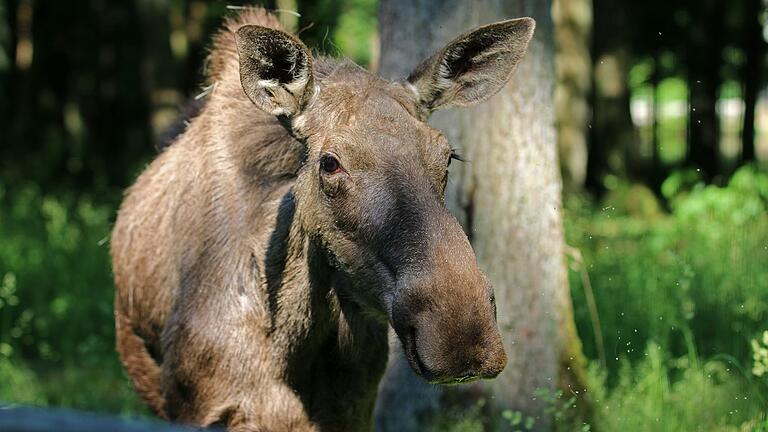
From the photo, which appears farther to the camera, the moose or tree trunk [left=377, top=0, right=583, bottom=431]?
tree trunk [left=377, top=0, right=583, bottom=431]

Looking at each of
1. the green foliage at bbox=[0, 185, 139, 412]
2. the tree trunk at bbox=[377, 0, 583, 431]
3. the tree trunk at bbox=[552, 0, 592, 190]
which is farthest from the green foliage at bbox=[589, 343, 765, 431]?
the tree trunk at bbox=[552, 0, 592, 190]

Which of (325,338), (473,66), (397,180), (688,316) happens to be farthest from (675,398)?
(397,180)

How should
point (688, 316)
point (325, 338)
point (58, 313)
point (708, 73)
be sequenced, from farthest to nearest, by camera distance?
point (708, 73) < point (58, 313) < point (688, 316) < point (325, 338)

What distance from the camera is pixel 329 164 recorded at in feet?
15.9

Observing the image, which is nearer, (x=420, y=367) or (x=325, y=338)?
(x=420, y=367)

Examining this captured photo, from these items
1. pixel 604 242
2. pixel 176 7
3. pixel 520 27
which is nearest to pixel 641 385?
pixel 520 27

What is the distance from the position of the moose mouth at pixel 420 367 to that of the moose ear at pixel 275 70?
143 cm

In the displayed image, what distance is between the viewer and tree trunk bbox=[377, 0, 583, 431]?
6.97m

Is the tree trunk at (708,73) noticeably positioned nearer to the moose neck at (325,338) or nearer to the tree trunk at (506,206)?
the tree trunk at (506,206)

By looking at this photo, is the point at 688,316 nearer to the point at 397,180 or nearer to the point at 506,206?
the point at 506,206

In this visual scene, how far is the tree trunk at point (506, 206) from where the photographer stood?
22.9 feet

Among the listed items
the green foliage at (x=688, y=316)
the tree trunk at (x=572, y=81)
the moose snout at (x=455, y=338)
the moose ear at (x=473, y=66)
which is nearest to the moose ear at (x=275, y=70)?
the moose ear at (x=473, y=66)

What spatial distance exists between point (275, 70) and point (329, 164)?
0.64m

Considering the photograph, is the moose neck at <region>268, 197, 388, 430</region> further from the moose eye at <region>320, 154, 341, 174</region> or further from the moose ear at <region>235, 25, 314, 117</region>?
the moose ear at <region>235, 25, 314, 117</region>
